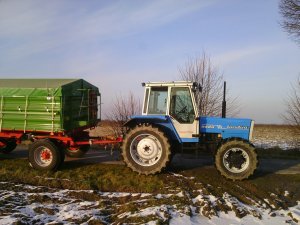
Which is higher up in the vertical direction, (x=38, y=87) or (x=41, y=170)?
(x=38, y=87)

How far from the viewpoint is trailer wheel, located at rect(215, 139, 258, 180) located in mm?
8680

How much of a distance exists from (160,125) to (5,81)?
502 cm

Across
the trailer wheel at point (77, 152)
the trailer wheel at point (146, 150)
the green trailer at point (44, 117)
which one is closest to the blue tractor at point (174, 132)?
the trailer wheel at point (146, 150)

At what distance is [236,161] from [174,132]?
5.83 ft

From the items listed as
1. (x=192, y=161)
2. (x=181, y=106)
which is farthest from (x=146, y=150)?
(x=192, y=161)

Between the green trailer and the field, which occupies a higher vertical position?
the green trailer

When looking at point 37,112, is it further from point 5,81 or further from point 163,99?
point 163,99

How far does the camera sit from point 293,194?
7.43m

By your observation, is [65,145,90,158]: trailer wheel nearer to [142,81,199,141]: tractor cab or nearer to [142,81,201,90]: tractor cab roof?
[142,81,199,141]: tractor cab

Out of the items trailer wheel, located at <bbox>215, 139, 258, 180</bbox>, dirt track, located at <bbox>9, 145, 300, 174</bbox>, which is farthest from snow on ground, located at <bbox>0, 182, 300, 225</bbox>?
dirt track, located at <bbox>9, 145, 300, 174</bbox>

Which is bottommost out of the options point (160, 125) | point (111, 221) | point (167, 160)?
point (111, 221)

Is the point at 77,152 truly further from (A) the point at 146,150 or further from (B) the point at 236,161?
(B) the point at 236,161

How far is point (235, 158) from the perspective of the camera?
28.9ft

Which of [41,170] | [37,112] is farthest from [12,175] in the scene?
[37,112]
